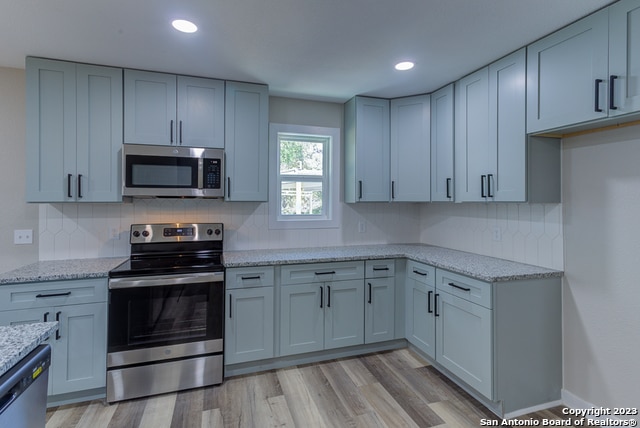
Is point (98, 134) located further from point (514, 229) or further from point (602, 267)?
point (602, 267)

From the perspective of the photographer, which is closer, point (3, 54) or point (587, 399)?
point (587, 399)

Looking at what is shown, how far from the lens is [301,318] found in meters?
2.71

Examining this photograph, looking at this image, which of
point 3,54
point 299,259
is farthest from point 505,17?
point 3,54

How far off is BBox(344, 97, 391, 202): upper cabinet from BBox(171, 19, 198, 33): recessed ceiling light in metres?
1.64

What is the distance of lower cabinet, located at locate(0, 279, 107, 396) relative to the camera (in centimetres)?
207

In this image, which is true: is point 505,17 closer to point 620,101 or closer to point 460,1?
point 460,1

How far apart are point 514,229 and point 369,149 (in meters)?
1.44

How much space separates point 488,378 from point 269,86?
2801 millimetres

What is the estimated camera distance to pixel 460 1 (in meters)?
1.68

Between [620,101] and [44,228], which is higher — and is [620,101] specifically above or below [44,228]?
above

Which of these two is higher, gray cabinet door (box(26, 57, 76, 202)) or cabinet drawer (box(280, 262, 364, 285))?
gray cabinet door (box(26, 57, 76, 202))

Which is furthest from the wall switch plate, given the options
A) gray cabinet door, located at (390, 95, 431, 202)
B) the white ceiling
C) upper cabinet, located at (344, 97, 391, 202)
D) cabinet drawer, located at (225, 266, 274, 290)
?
gray cabinet door, located at (390, 95, 431, 202)

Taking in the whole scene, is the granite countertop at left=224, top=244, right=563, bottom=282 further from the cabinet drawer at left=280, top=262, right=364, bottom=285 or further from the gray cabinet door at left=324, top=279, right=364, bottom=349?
the gray cabinet door at left=324, top=279, right=364, bottom=349

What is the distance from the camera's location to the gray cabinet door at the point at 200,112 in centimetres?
262
